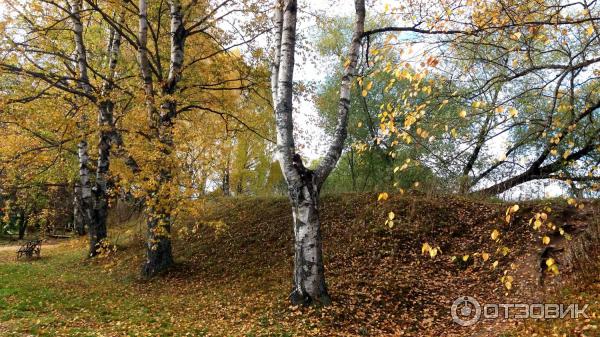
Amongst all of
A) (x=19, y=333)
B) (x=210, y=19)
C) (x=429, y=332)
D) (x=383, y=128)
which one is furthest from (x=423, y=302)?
(x=210, y=19)

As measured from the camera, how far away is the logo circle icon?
279 inches

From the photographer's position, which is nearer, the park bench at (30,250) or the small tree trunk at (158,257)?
the small tree trunk at (158,257)

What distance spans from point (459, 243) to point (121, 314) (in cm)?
861

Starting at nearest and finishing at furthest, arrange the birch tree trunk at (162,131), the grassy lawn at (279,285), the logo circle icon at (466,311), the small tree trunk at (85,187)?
the grassy lawn at (279,285), the logo circle icon at (466,311), the birch tree trunk at (162,131), the small tree trunk at (85,187)

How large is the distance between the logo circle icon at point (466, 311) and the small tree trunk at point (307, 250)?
2455mm

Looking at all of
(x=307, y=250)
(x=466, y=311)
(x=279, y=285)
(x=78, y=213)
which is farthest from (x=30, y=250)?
(x=466, y=311)

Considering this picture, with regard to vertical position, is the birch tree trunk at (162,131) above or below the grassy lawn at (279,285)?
above

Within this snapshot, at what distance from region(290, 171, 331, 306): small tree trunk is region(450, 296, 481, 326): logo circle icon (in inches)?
96.6

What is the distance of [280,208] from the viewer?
15016 millimetres

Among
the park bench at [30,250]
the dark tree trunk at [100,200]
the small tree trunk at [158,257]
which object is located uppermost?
the dark tree trunk at [100,200]

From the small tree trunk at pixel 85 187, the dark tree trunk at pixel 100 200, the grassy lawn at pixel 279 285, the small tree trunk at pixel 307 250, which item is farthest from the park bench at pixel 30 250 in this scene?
the small tree trunk at pixel 307 250

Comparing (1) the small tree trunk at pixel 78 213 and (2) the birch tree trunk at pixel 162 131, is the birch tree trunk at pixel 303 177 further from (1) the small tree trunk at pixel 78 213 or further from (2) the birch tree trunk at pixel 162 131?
(1) the small tree trunk at pixel 78 213

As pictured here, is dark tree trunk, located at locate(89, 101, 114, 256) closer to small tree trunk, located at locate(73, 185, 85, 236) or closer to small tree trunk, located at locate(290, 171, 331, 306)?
small tree trunk, located at locate(73, 185, 85, 236)

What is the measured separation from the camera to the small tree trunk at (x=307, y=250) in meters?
7.34
